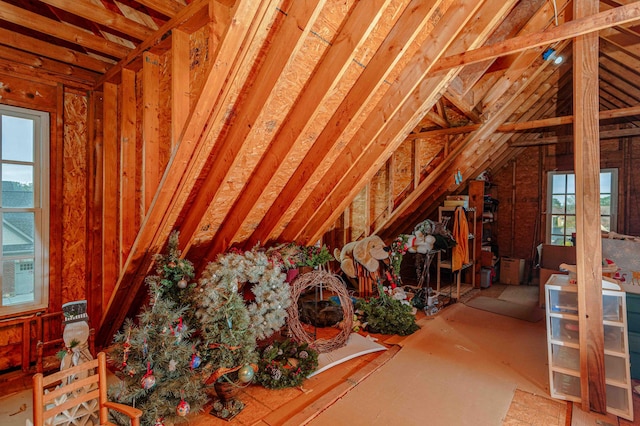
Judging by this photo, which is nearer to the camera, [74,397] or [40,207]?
[74,397]

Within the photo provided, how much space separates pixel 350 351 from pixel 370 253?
1360mm

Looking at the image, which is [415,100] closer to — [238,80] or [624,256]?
[238,80]

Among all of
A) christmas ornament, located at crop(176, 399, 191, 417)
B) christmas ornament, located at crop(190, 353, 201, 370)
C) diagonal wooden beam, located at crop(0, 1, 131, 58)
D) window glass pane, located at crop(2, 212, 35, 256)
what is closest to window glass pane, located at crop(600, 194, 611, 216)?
christmas ornament, located at crop(190, 353, 201, 370)

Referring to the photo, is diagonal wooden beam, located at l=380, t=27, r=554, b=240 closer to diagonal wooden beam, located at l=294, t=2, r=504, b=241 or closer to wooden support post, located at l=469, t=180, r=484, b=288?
wooden support post, located at l=469, t=180, r=484, b=288

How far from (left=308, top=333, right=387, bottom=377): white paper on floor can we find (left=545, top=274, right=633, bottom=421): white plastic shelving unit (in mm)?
1519

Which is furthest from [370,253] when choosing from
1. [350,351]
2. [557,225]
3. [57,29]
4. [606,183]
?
[606,183]

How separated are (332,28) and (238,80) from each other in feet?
2.30

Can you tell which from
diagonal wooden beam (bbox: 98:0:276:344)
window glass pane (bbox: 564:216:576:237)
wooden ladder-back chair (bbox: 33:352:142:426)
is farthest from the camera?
window glass pane (bbox: 564:216:576:237)

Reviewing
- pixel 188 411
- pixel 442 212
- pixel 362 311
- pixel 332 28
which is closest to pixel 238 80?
pixel 332 28

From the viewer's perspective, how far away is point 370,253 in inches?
164

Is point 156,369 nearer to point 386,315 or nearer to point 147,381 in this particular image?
point 147,381

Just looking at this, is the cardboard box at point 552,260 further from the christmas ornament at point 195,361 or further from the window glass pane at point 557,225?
the christmas ornament at point 195,361

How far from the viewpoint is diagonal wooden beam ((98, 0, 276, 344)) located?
5.41ft

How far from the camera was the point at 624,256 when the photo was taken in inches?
150
